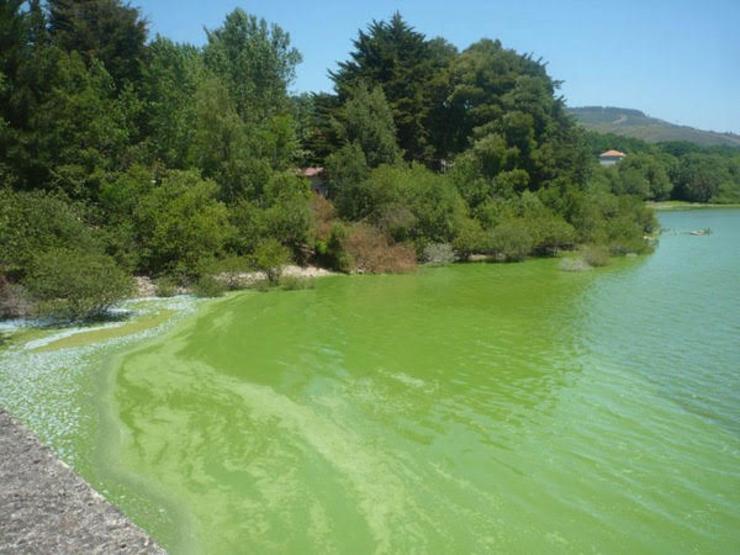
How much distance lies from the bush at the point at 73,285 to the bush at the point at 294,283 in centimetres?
854

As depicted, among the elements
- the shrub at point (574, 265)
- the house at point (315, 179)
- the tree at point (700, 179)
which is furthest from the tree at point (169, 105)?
the tree at point (700, 179)

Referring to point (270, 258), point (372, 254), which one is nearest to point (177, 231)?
point (270, 258)

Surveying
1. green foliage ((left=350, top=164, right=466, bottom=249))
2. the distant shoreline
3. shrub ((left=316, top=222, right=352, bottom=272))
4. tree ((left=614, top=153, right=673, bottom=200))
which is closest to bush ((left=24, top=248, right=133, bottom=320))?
shrub ((left=316, top=222, right=352, bottom=272))

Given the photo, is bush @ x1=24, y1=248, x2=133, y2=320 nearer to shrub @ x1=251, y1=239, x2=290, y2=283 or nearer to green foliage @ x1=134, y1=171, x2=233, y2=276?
green foliage @ x1=134, y1=171, x2=233, y2=276

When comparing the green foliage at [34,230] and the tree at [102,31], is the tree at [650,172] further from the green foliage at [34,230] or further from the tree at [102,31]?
the green foliage at [34,230]

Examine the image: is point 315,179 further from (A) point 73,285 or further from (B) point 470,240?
(A) point 73,285

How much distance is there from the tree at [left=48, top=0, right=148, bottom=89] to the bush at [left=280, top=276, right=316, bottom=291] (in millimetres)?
19559

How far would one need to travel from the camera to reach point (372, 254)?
33719mm

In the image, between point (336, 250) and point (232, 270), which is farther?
point (336, 250)

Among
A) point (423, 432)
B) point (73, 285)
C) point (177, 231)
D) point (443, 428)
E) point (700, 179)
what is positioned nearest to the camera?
point (423, 432)

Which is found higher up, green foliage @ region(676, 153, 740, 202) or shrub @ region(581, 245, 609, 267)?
green foliage @ region(676, 153, 740, 202)

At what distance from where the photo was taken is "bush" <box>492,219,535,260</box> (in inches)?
1502

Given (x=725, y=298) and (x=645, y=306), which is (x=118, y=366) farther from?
(x=725, y=298)

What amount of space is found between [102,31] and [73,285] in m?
25.6
